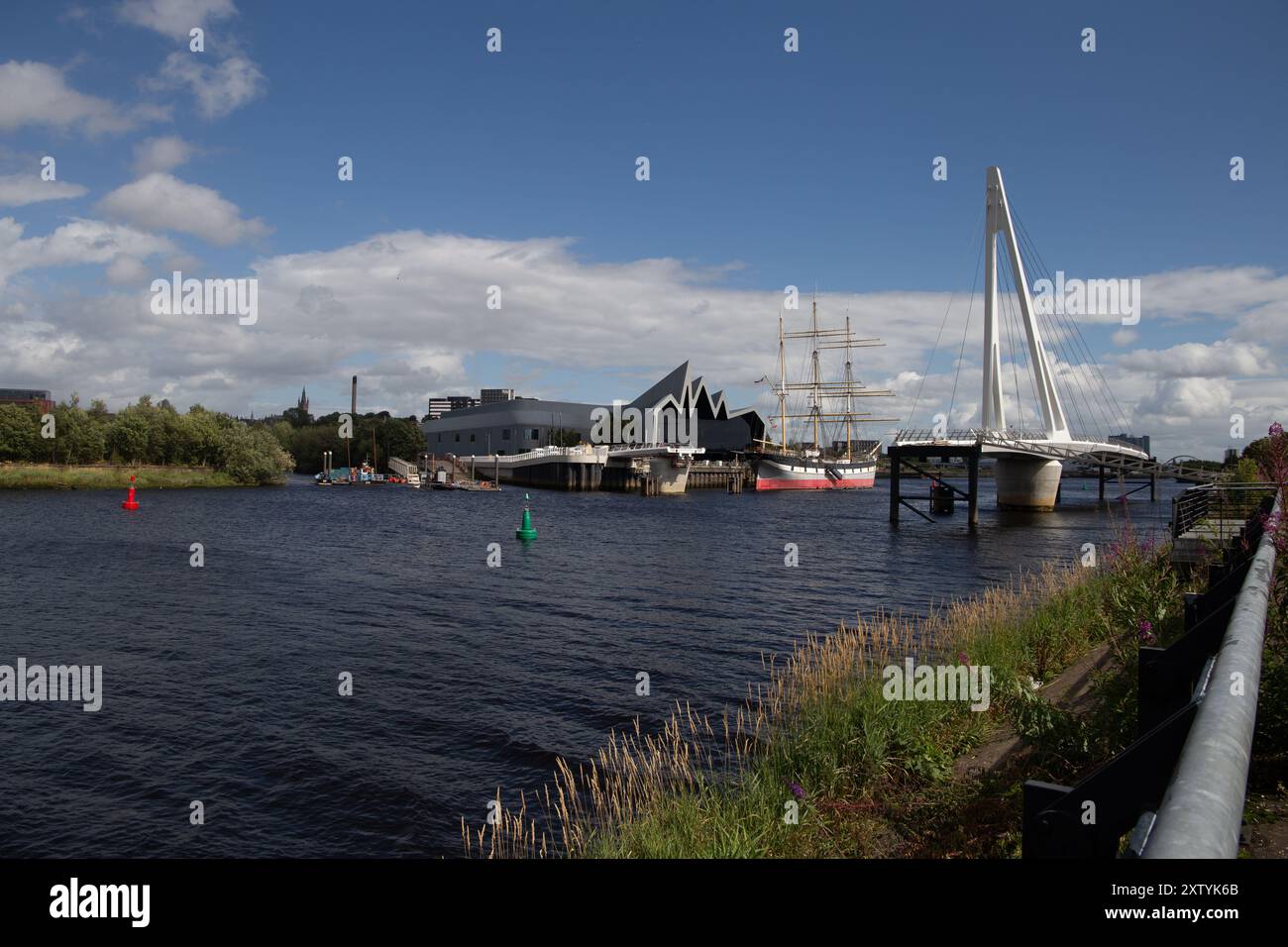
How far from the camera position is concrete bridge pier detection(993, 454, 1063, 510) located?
65688mm

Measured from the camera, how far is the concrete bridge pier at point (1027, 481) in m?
65.7

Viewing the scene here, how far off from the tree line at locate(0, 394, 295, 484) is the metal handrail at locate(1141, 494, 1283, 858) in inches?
4171

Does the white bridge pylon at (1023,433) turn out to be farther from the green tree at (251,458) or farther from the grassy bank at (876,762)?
the green tree at (251,458)

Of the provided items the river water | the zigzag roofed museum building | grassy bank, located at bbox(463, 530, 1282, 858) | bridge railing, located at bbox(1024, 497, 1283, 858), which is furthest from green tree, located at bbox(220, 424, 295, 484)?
bridge railing, located at bbox(1024, 497, 1283, 858)

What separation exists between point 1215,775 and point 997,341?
6727cm

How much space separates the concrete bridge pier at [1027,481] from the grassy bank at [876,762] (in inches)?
2157

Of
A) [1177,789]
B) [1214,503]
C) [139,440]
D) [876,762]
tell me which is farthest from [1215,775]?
[139,440]

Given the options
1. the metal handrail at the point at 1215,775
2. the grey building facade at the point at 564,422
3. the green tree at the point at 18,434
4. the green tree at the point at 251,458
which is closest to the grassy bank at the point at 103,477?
the green tree at the point at 251,458

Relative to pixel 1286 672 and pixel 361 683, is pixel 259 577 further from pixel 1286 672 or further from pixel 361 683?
pixel 1286 672

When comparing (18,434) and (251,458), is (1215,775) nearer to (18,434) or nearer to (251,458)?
(251,458)

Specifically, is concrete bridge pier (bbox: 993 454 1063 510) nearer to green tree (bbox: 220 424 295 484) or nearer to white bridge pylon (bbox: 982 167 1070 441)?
white bridge pylon (bbox: 982 167 1070 441)
